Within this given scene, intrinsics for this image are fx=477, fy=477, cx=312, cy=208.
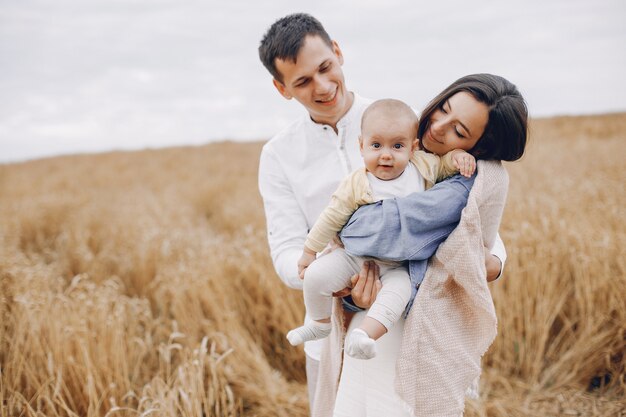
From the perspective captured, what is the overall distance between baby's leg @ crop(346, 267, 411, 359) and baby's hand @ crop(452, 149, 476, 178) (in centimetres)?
31

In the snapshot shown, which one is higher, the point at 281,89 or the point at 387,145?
the point at 281,89

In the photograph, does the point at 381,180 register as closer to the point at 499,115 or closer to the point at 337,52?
the point at 499,115

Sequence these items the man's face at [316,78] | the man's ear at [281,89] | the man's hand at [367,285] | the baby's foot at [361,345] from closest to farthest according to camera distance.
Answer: the baby's foot at [361,345] → the man's hand at [367,285] → the man's face at [316,78] → the man's ear at [281,89]

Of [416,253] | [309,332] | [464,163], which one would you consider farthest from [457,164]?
[309,332]

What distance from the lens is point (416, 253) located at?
121 centimetres

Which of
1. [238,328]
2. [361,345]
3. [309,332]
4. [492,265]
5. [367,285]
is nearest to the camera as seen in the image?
[361,345]

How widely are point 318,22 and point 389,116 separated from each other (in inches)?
26.3

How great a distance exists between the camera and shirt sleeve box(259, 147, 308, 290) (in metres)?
1.71

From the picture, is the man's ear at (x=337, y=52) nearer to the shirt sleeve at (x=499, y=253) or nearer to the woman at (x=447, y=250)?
the woman at (x=447, y=250)

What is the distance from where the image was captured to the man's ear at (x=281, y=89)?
69.9 inches

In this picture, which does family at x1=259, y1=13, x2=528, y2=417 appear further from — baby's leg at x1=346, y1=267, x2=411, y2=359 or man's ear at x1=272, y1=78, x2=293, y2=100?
man's ear at x1=272, y1=78, x2=293, y2=100

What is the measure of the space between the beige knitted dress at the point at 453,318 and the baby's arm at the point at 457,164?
0.10 feet

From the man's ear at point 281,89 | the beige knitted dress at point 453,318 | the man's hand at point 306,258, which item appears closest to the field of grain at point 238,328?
the man's hand at point 306,258

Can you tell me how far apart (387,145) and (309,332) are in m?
0.62
